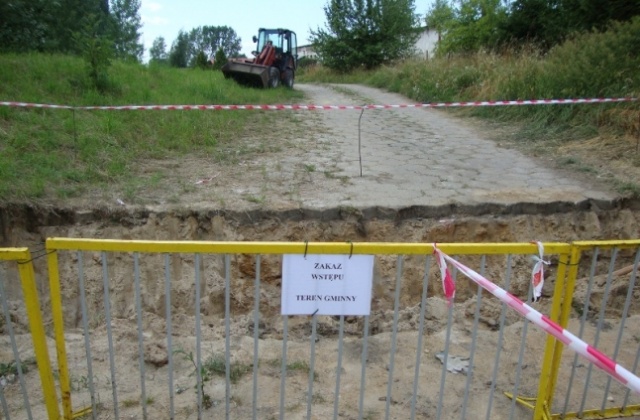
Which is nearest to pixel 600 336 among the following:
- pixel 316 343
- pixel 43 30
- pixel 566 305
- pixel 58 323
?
pixel 566 305

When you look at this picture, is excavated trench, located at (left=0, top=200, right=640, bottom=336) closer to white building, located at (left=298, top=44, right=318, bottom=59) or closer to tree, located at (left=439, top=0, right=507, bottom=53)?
tree, located at (left=439, top=0, right=507, bottom=53)

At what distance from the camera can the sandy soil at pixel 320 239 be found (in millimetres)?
3203

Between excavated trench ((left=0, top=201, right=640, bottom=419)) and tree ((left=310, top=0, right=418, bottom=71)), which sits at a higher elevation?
tree ((left=310, top=0, right=418, bottom=71))

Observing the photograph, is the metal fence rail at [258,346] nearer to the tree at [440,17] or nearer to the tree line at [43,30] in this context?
the tree line at [43,30]

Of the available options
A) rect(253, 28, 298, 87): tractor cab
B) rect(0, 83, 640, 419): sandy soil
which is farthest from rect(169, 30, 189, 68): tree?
rect(0, 83, 640, 419): sandy soil

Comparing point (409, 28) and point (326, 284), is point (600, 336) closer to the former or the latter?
point (326, 284)

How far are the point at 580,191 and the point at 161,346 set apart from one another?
4966 mm

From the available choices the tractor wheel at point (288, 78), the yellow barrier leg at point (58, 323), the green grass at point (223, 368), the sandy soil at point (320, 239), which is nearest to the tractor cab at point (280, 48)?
the tractor wheel at point (288, 78)

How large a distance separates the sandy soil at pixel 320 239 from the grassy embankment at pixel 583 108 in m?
0.75

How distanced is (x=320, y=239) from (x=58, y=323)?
2.89m

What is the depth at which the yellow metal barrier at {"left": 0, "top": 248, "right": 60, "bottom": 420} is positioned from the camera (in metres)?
2.36

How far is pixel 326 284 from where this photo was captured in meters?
2.52

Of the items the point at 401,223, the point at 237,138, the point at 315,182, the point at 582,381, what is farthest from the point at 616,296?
the point at 237,138

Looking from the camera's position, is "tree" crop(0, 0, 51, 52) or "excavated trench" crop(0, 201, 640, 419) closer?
"excavated trench" crop(0, 201, 640, 419)
